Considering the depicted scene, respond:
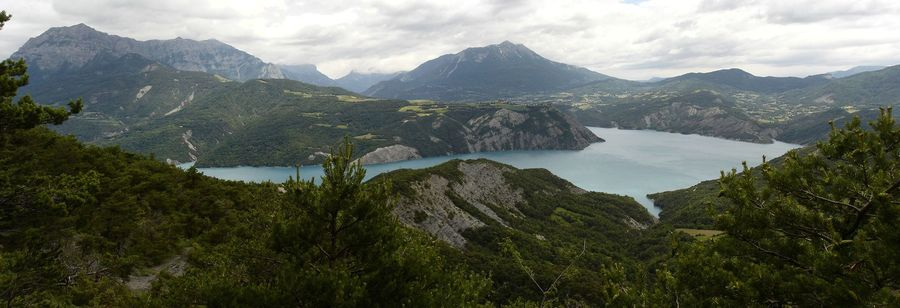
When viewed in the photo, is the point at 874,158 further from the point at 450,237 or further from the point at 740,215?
the point at 450,237

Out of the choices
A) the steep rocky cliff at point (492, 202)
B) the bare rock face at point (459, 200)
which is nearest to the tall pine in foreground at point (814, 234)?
the bare rock face at point (459, 200)

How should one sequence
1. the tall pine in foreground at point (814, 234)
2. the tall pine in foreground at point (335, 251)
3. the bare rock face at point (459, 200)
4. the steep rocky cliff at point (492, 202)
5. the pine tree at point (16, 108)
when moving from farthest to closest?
the steep rocky cliff at point (492, 202)
the bare rock face at point (459, 200)
the tall pine in foreground at point (335, 251)
the pine tree at point (16, 108)
the tall pine in foreground at point (814, 234)

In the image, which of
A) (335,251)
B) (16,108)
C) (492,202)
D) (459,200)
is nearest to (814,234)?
(335,251)

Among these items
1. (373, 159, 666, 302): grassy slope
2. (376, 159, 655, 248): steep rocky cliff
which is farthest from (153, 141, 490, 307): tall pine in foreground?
(376, 159, 655, 248): steep rocky cliff

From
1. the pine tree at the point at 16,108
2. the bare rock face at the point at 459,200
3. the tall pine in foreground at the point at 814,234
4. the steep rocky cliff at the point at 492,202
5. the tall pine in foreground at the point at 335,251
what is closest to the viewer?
the tall pine in foreground at the point at 814,234

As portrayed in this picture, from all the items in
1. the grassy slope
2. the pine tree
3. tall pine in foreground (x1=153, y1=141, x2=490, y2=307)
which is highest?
the pine tree

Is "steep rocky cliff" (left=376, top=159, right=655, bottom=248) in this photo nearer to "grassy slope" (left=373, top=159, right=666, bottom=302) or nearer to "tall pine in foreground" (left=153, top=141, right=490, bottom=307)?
"grassy slope" (left=373, top=159, right=666, bottom=302)

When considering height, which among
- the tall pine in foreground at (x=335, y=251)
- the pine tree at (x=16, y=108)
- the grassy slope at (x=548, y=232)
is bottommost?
the grassy slope at (x=548, y=232)

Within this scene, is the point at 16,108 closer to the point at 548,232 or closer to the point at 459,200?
the point at 459,200

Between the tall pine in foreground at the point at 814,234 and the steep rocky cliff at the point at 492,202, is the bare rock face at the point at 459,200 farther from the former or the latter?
the tall pine in foreground at the point at 814,234
